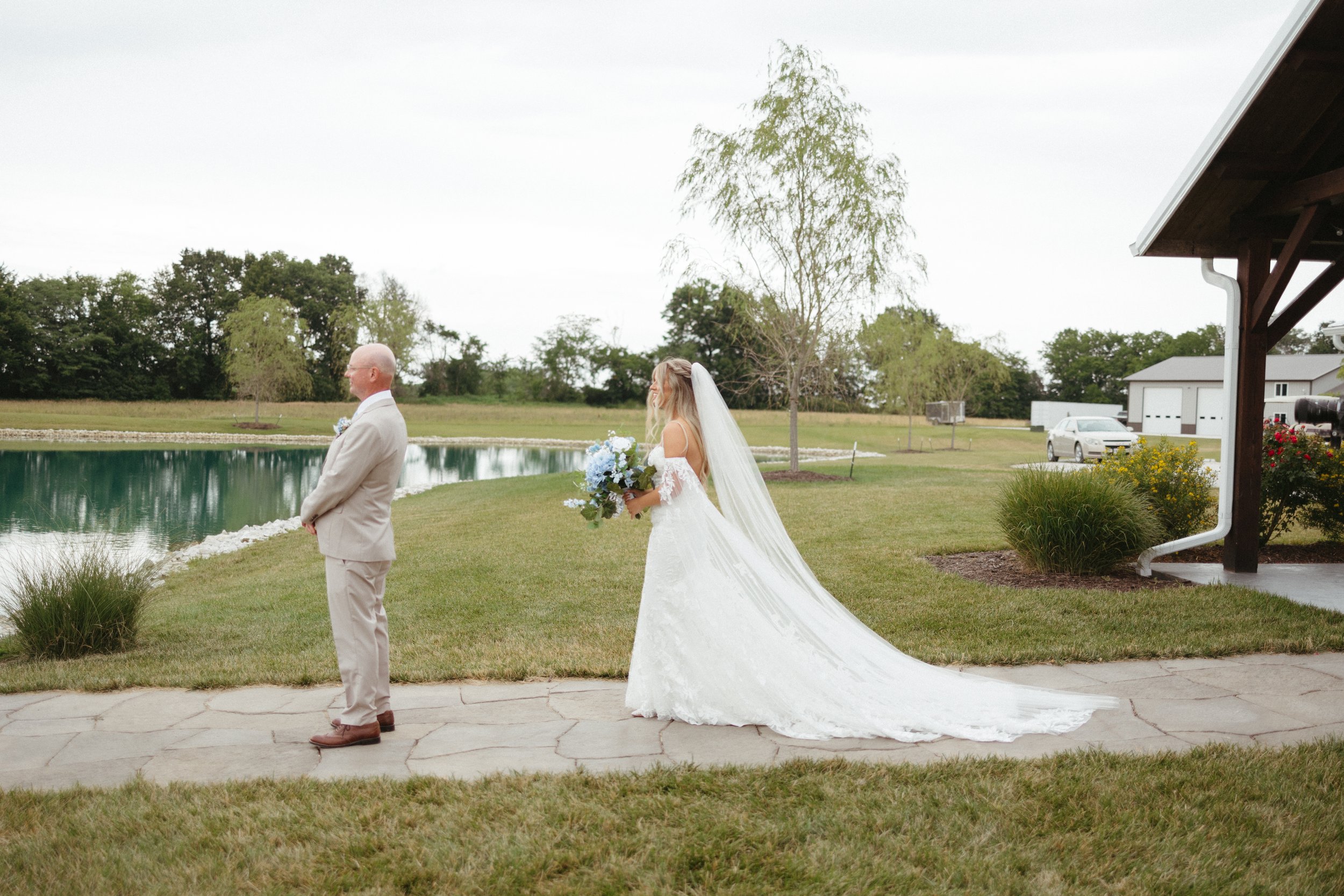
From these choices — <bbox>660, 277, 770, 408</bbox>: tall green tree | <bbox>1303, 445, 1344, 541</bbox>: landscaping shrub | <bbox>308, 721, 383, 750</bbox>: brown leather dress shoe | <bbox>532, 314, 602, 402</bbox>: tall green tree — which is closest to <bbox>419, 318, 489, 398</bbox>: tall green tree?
<bbox>532, 314, 602, 402</bbox>: tall green tree

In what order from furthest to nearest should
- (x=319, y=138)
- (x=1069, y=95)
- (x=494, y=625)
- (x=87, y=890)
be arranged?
(x=319, y=138) → (x=1069, y=95) → (x=494, y=625) → (x=87, y=890)

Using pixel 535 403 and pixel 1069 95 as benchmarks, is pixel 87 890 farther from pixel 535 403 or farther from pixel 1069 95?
pixel 535 403

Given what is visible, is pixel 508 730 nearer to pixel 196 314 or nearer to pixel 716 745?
pixel 716 745

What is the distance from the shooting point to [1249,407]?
7.83m

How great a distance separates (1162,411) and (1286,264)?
53.2 meters

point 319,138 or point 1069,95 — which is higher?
point 319,138

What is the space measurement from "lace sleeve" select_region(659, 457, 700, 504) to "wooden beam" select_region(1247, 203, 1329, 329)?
5.99 metres

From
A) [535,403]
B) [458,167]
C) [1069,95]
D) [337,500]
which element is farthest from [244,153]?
[535,403]

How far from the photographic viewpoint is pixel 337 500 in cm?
408

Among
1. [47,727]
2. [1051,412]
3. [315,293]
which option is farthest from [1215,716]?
[315,293]

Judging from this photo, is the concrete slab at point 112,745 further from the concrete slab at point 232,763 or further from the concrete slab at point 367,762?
the concrete slab at point 367,762

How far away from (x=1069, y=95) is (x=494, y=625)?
1296cm

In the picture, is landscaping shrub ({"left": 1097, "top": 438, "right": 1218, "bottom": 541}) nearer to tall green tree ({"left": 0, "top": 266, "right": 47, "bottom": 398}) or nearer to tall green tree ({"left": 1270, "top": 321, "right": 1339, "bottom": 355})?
tall green tree ({"left": 0, "top": 266, "right": 47, "bottom": 398})

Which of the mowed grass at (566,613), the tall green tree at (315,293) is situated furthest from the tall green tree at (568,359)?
the mowed grass at (566,613)
